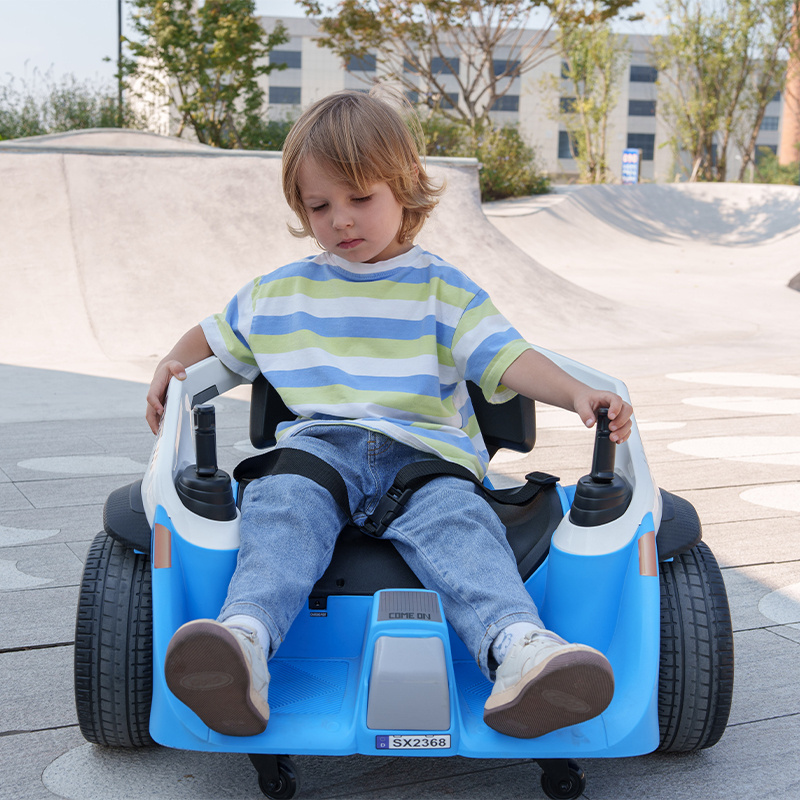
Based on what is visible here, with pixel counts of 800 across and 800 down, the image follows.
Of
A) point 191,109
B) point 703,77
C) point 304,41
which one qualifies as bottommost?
point 191,109

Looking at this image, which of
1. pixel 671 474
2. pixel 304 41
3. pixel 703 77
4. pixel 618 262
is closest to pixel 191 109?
pixel 618 262

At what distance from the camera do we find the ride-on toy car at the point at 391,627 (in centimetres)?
105

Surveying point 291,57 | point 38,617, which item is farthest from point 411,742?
point 291,57

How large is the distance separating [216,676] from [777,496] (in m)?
2.01

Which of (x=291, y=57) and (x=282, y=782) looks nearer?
(x=282, y=782)

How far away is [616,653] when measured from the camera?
3.81 feet

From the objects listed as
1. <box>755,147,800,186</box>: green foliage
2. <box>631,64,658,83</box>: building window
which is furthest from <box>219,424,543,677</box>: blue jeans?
<box>631,64,658,83</box>: building window

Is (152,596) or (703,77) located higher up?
(703,77)

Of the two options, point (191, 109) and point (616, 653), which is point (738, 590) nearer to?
point (616, 653)

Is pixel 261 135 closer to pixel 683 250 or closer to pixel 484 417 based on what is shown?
pixel 683 250

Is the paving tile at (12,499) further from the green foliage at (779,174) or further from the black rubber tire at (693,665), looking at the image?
the green foliage at (779,174)

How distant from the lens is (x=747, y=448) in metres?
3.12

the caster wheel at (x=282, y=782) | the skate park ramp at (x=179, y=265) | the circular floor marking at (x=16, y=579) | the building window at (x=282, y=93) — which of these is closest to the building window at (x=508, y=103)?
the building window at (x=282, y=93)

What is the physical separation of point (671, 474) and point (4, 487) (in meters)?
1.90
